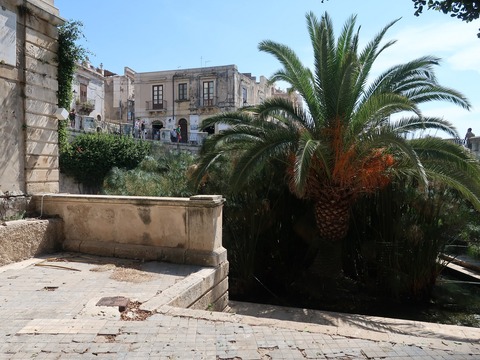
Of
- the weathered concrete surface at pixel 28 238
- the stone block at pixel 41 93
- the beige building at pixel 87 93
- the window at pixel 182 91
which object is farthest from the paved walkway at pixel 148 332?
the window at pixel 182 91

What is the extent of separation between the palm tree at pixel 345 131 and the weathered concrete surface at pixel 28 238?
3458mm

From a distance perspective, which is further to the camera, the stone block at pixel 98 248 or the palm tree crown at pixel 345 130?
the palm tree crown at pixel 345 130

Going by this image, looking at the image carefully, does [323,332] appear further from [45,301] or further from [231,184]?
[231,184]

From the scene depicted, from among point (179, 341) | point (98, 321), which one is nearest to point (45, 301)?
point (98, 321)

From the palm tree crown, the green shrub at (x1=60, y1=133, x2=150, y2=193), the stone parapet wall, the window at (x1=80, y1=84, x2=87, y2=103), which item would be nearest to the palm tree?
the palm tree crown

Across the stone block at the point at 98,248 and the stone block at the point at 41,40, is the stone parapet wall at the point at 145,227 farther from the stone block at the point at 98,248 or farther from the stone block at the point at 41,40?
the stone block at the point at 41,40

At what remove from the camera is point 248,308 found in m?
7.92

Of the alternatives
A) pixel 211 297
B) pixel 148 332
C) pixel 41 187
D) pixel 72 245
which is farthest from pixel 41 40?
pixel 148 332

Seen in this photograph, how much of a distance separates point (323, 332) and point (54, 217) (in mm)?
5384

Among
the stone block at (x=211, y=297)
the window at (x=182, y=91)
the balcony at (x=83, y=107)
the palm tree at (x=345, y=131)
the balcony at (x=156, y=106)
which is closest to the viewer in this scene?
the stone block at (x=211, y=297)

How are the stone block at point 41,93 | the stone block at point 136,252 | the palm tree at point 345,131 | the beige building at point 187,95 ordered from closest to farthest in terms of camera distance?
the stone block at point 136,252
the stone block at point 41,93
the palm tree at point 345,131
the beige building at point 187,95

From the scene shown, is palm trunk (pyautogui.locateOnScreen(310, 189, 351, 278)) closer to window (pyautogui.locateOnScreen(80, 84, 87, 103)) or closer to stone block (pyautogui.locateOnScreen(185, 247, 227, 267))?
stone block (pyautogui.locateOnScreen(185, 247, 227, 267))

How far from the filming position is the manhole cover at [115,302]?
14.0ft

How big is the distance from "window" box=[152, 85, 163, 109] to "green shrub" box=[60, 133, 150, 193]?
19434 mm
